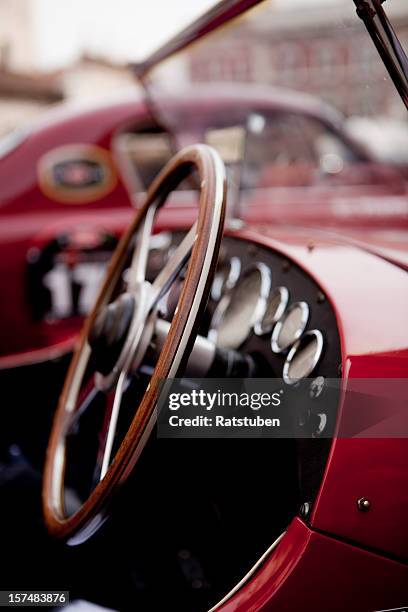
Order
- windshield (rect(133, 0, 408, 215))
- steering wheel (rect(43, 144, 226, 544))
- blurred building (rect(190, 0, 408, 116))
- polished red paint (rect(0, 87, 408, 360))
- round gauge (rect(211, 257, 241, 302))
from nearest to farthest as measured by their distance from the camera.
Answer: steering wheel (rect(43, 144, 226, 544)) < round gauge (rect(211, 257, 241, 302)) < blurred building (rect(190, 0, 408, 116)) < windshield (rect(133, 0, 408, 215)) < polished red paint (rect(0, 87, 408, 360))

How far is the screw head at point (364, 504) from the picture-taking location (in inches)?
34.9

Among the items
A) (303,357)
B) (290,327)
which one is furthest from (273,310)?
(303,357)

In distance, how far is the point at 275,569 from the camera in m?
0.92

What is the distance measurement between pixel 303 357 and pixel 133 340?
0.31 meters

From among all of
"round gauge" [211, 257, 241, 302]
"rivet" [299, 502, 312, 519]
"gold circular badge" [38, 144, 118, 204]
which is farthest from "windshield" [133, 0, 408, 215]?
"rivet" [299, 502, 312, 519]

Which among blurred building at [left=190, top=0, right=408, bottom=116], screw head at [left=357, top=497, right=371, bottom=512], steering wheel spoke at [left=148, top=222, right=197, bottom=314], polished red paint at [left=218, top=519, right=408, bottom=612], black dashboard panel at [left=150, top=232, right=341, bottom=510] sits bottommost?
polished red paint at [left=218, top=519, right=408, bottom=612]

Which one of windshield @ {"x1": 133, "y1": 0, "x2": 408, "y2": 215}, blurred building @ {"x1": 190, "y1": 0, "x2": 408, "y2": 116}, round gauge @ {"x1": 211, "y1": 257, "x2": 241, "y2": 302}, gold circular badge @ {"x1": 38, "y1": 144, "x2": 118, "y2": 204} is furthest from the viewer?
gold circular badge @ {"x1": 38, "y1": 144, "x2": 118, "y2": 204}

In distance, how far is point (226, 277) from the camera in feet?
5.42

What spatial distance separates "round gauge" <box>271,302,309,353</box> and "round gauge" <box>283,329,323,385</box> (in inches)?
1.1

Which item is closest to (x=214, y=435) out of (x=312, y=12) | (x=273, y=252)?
(x=273, y=252)

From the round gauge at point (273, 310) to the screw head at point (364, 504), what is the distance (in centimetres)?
46

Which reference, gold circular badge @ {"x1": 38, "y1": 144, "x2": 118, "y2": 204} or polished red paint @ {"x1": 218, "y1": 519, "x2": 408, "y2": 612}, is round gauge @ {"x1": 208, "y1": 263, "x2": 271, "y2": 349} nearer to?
polished red paint @ {"x1": 218, "y1": 519, "x2": 408, "y2": 612}

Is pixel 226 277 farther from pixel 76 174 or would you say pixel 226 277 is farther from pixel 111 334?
pixel 76 174

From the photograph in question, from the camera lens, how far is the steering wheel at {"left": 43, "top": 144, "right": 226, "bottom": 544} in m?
0.89
